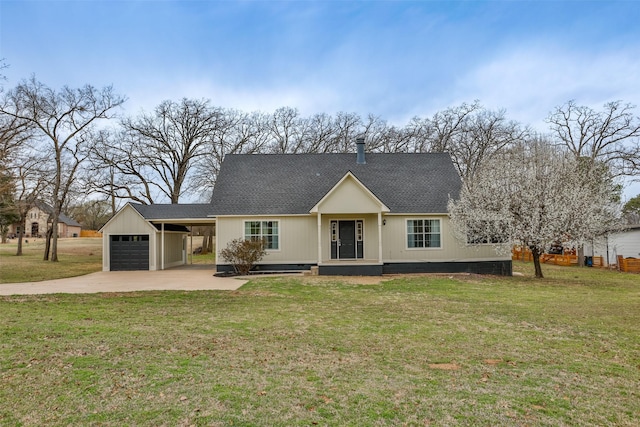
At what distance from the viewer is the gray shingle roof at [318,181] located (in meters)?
18.3

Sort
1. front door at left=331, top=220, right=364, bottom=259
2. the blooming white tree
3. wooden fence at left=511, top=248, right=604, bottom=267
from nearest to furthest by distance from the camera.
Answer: the blooming white tree, front door at left=331, top=220, right=364, bottom=259, wooden fence at left=511, top=248, right=604, bottom=267

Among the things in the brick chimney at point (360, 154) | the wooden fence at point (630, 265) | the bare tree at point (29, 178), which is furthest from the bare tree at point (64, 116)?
the wooden fence at point (630, 265)

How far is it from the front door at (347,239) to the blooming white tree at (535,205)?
14.9 ft

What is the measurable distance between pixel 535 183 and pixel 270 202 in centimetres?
1081

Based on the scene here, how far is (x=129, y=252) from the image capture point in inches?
760

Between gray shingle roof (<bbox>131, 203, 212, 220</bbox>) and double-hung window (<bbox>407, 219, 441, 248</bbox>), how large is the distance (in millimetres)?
9332

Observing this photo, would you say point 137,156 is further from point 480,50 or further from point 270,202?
point 480,50

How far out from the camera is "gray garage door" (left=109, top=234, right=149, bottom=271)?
19.2 meters

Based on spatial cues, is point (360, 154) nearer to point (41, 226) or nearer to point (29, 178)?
point (29, 178)

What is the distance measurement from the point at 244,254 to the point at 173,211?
17.7 ft

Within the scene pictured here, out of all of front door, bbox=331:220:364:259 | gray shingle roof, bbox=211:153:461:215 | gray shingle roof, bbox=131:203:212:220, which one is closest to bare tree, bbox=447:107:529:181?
gray shingle roof, bbox=211:153:461:215

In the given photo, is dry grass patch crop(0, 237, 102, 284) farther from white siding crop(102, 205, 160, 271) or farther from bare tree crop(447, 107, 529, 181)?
bare tree crop(447, 107, 529, 181)

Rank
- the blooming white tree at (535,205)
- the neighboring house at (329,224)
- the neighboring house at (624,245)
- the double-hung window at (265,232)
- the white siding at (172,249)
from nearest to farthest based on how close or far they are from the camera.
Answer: the blooming white tree at (535,205), the neighboring house at (329,224), the double-hung window at (265,232), the white siding at (172,249), the neighboring house at (624,245)

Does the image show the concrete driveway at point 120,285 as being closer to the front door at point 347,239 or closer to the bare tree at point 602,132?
the front door at point 347,239
